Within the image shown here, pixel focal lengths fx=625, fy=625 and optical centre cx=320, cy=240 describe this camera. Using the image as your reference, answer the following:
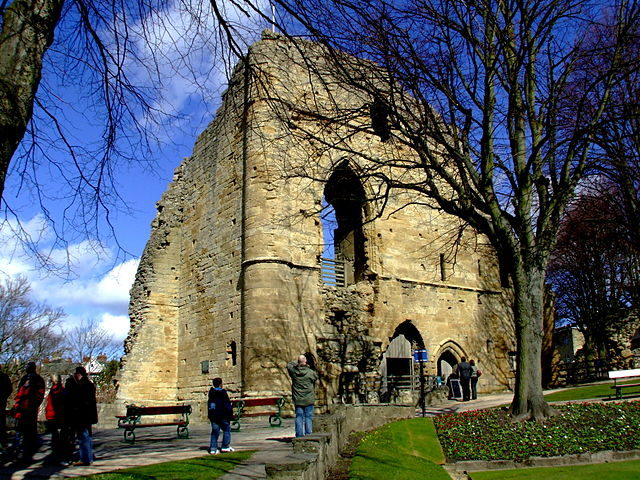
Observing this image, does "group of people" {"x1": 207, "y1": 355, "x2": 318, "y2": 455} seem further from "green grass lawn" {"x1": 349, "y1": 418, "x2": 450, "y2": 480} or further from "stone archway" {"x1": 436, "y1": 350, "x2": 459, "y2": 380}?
"stone archway" {"x1": 436, "y1": 350, "x2": 459, "y2": 380}

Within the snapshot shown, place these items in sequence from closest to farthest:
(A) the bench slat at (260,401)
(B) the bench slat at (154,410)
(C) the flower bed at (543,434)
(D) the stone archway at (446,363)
A: 1. (C) the flower bed at (543,434)
2. (B) the bench slat at (154,410)
3. (A) the bench slat at (260,401)
4. (D) the stone archway at (446,363)

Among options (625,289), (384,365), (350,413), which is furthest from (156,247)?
(625,289)

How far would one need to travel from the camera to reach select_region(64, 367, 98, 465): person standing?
8.80 metres

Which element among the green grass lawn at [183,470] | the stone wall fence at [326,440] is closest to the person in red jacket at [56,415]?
the green grass lawn at [183,470]

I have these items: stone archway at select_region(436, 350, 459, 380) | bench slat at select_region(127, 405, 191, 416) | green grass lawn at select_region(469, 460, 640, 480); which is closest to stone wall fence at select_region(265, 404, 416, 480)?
green grass lawn at select_region(469, 460, 640, 480)

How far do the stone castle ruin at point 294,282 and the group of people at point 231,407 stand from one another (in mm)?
6717

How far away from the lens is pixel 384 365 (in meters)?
20.8

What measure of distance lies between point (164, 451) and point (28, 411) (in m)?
2.18

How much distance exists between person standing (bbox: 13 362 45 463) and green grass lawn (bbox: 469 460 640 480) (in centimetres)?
664

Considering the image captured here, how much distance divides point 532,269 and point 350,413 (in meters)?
4.52

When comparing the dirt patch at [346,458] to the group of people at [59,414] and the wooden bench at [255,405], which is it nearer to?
the wooden bench at [255,405]

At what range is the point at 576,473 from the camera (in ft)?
26.1

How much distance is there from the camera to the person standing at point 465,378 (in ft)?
62.4

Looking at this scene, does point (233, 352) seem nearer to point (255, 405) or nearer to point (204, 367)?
point (204, 367)
